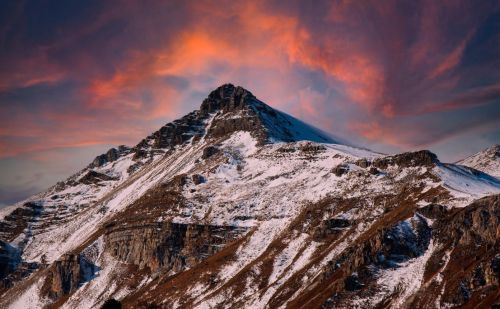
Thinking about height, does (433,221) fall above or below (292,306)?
above

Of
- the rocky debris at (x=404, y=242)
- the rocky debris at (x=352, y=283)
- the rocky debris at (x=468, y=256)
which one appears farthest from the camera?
the rocky debris at (x=404, y=242)

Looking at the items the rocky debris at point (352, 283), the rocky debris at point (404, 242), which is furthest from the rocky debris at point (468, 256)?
the rocky debris at point (352, 283)

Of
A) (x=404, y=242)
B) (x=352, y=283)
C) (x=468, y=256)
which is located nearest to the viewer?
(x=468, y=256)

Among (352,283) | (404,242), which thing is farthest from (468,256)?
(352,283)

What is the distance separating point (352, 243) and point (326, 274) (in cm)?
1574

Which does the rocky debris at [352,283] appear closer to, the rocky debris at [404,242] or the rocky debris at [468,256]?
the rocky debris at [404,242]

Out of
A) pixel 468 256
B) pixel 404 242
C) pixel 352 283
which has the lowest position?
pixel 352 283

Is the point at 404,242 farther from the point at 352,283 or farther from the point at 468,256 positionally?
the point at 352,283

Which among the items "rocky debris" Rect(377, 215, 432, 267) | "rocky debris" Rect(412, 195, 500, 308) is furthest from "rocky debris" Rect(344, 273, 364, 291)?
"rocky debris" Rect(412, 195, 500, 308)

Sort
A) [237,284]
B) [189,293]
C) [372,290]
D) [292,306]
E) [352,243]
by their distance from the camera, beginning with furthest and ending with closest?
[189,293] < [237,284] < [352,243] < [292,306] < [372,290]

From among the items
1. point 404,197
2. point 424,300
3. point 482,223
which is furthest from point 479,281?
point 404,197

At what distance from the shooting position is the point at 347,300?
146 m

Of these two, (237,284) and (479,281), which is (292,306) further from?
(479,281)

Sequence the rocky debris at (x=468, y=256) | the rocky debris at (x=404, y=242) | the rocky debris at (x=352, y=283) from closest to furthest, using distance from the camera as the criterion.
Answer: the rocky debris at (x=468, y=256), the rocky debris at (x=352, y=283), the rocky debris at (x=404, y=242)
